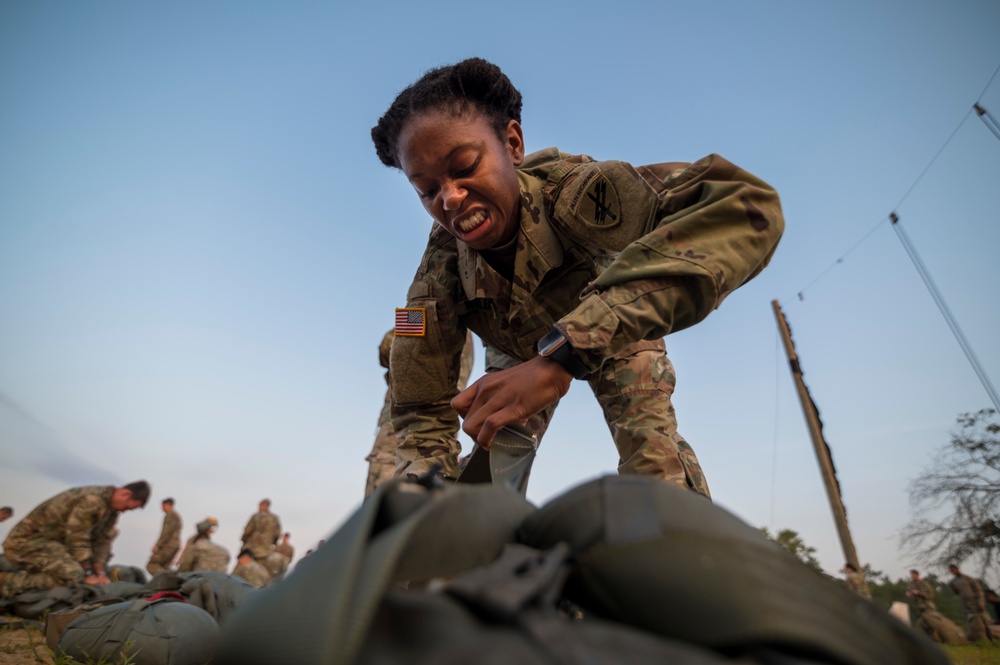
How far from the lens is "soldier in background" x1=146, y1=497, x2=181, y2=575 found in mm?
10750

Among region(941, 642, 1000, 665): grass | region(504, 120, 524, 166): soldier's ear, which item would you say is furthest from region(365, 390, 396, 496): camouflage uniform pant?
region(941, 642, 1000, 665): grass

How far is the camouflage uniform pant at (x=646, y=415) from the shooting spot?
178 cm

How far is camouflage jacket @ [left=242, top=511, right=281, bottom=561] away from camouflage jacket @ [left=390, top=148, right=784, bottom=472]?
10249 mm

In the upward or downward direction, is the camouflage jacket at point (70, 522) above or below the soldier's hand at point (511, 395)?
above

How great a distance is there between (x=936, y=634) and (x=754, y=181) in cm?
1061

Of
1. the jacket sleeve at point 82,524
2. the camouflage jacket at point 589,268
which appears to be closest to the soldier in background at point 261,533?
the jacket sleeve at point 82,524

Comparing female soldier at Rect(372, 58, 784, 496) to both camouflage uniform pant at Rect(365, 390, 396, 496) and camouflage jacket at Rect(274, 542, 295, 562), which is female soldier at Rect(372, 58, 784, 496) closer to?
camouflage uniform pant at Rect(365, 390, 396, 496)

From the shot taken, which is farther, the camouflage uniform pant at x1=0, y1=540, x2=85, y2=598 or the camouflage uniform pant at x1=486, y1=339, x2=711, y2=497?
the camouflage uniform pant at x1=0, y1=540, x2=85, y2=598

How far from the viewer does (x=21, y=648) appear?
3.10 metres

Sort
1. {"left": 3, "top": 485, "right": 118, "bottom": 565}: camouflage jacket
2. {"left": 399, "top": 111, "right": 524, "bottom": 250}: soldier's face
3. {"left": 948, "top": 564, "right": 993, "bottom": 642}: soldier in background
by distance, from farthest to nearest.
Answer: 1. {"left": 948, "top": 564, "right": 993, "bottom": 642}: soldier in background
2. {"left": 3, "top": 485, "right": 118, "bottom": 565}: camouflage jacket
3. {"left": 399, "top": 111, "right": 524, "bottom": 250}: soldier's face

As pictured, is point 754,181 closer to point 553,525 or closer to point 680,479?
point 680,479

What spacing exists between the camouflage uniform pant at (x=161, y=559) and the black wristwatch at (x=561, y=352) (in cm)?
1201

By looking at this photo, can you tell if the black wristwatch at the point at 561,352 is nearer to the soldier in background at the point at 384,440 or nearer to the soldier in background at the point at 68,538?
the soldier in background at the point at 384,440

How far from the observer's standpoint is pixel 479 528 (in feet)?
2.10
